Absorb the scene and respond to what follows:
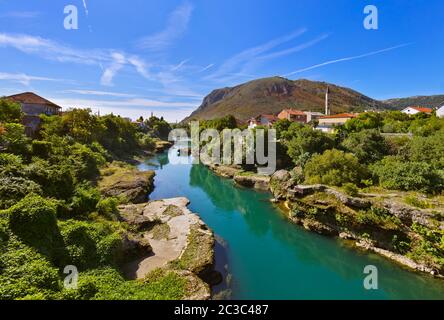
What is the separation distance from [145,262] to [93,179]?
17389 mm

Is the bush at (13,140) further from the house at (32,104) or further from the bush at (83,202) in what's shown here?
the house at (32,104)

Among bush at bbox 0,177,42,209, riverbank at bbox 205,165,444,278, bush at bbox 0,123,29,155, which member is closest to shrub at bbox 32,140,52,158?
bush at bbox 0,123,29,155

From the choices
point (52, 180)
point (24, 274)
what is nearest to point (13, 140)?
point (52, 180)

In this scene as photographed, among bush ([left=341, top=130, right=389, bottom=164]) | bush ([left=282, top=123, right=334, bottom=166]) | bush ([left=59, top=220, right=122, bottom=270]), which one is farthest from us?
bush ([left=282, top=123, right=334, bottom=166])

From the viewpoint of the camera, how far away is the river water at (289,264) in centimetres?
1301

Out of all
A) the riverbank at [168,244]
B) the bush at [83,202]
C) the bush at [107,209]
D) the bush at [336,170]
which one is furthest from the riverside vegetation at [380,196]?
the bush at [83,202]

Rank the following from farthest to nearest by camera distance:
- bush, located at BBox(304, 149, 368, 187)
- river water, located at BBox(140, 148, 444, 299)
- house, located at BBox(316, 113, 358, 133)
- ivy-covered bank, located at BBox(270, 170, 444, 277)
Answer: house, located at BBox(316, 113, 358, 133), bush, located at BBox(304, 149, 368, 187), ivy-covered bank, located at BBox(270, 170, 444, 277), river water, located at BBox(140, 148, 444, 299)

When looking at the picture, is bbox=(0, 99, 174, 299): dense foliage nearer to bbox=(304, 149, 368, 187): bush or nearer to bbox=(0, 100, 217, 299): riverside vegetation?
bbox=(0, 100, 217, 299): riverside vegetation

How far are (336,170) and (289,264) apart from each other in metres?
10.2

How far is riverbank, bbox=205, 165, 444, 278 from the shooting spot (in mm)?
14609
